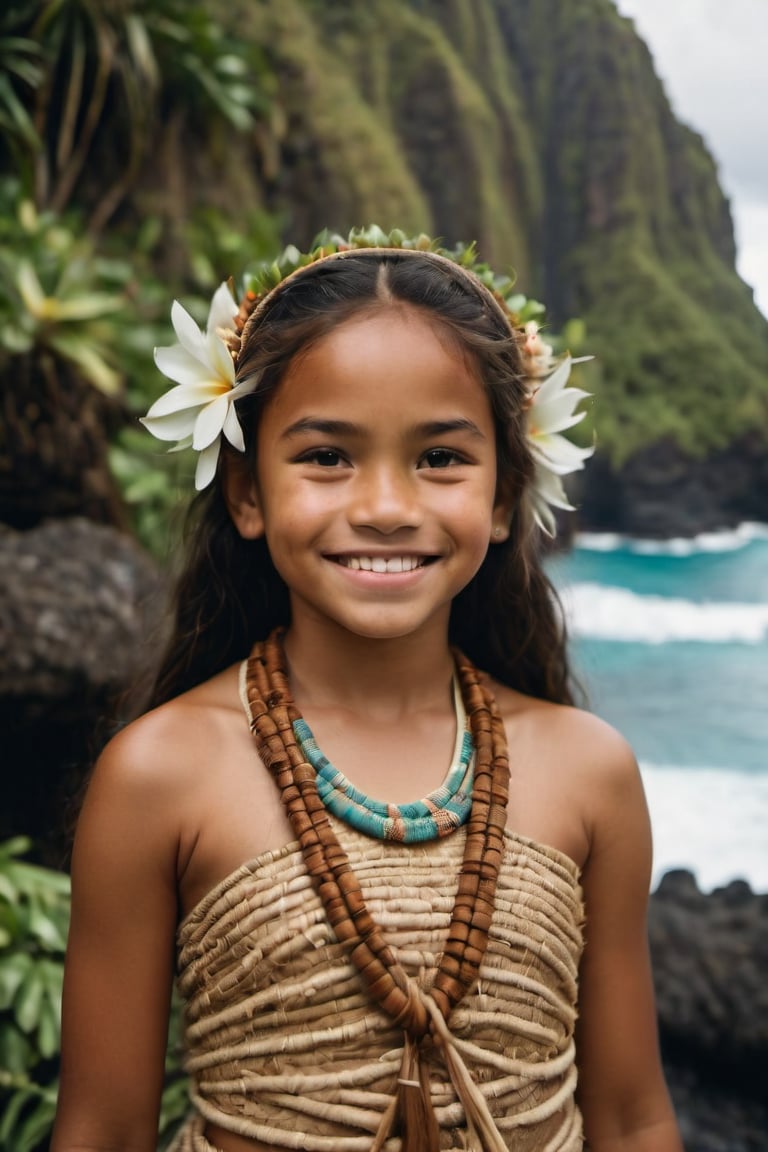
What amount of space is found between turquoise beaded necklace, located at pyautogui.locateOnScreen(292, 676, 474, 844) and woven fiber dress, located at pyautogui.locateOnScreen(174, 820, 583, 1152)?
0.08ft

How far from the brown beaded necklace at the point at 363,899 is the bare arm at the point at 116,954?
17 centimetres

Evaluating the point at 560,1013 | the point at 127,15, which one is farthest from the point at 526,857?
the point at 127,15

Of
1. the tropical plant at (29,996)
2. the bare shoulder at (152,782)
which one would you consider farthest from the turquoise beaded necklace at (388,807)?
the tropical plant at (29,996)

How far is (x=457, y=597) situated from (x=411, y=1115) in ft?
2.66

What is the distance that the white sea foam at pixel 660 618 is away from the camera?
9578mm

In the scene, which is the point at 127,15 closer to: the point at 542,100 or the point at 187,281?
the point at 187,281

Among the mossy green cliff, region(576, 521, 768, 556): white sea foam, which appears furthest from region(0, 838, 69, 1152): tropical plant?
region(576, 521, 768, 556): white sea foam

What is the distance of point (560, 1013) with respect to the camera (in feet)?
4.75

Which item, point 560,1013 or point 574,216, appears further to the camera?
point 574,216

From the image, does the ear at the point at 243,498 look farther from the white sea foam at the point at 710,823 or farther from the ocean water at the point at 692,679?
the white sea foam at the point at 710,823

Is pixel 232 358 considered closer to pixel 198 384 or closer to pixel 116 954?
pixel 198 384

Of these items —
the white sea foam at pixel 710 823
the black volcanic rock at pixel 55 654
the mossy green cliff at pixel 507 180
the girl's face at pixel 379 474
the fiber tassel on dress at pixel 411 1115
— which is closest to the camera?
the fiber tassel on dress at pixel 411 1115

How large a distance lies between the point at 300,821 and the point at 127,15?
229 inches

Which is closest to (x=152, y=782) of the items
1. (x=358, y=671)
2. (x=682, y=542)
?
(x=358, y=671)
